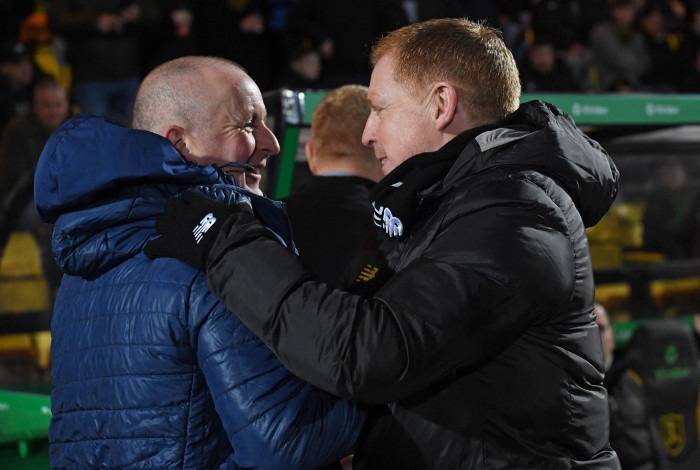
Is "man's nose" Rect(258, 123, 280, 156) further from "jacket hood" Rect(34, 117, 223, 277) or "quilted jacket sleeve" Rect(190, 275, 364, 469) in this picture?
"quilted jacket sleeve" Rect(190, 275, 364, 469)

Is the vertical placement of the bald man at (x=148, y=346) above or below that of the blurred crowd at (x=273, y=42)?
above

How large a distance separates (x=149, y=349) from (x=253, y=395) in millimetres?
213

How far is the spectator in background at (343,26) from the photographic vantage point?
9.12m

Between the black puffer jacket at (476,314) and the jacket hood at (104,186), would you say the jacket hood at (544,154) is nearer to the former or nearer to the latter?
the black puffer jacket at (476,314)

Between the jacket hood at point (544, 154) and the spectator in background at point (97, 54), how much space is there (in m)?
6.29

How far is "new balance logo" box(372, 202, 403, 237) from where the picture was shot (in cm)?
217

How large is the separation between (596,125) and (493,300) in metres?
3.76

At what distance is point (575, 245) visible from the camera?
2.13 m

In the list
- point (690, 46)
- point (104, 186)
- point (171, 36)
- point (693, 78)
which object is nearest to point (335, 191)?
point (104, 186)

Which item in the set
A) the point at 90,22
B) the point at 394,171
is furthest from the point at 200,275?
the point at 90,22

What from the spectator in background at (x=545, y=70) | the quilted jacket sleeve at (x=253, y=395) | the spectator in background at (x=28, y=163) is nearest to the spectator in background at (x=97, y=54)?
the spectator in background at (x=28, y=163)

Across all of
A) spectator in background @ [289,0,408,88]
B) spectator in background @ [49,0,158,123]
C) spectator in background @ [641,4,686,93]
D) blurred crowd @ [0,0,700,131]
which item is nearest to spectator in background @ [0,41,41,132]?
blurred crowd @ [0,0,700,131]

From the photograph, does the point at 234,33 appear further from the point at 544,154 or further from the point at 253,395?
the point at 253,395

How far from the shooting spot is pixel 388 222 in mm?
2186
